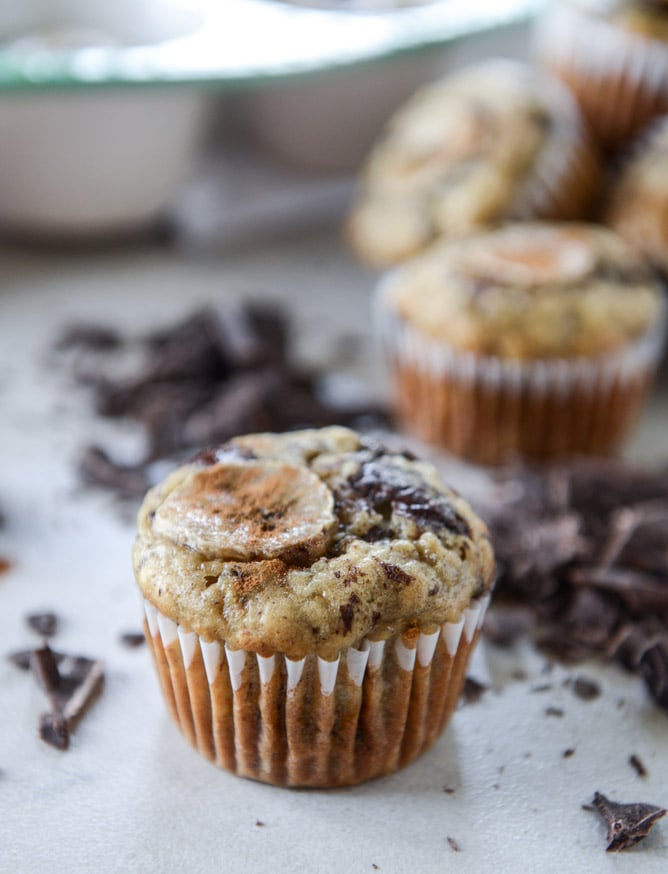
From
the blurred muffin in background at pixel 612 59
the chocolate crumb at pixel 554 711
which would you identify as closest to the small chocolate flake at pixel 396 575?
the chocolate crumb at pixel 554 711

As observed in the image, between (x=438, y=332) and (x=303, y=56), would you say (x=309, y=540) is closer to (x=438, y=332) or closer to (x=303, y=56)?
(x=438, y=332)

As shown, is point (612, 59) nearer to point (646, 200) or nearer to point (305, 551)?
point (646, 200)

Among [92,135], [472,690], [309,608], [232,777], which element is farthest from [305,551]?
[92,135]

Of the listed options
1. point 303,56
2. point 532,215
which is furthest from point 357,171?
point 532,215

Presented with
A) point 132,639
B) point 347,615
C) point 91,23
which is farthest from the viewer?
point 91,23

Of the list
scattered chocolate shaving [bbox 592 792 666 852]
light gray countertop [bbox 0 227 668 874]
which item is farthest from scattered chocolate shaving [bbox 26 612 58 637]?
scattered chocolate shaving [bbox 592 792 666 852]

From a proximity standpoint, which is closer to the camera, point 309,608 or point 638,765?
point 309,608

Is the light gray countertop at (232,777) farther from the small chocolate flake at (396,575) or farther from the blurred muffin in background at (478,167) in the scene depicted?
the blurred muffin in background at (478,167)
